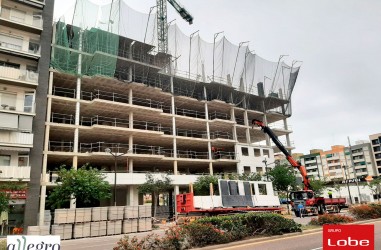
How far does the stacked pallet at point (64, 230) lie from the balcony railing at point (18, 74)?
648 inches

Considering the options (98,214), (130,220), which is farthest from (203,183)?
(98,214)

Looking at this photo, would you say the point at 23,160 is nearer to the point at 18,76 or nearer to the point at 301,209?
the point at 18,76

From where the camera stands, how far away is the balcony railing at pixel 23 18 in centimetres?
3219

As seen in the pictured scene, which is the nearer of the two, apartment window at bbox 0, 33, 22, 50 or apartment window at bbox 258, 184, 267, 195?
apartment window at bbox 258, 184, 267, 195

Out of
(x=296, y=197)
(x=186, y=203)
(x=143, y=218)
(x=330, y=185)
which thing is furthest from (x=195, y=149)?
(x=330, y=185)

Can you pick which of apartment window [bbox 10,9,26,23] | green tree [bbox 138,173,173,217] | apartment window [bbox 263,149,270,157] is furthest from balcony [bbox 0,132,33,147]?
apartment window [bbox 263,149,270,157]

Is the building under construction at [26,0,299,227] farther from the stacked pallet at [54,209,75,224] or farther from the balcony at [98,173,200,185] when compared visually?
the stacked pallet at [54,209,75,224]

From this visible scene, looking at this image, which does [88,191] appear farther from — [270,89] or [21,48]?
[270,89]

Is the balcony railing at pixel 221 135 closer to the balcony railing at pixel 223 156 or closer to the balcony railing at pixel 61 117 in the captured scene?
the balcony railing at pixel 223 156

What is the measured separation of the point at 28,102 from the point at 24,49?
5970mm

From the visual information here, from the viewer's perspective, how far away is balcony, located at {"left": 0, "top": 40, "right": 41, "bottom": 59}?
30953 millimetres
